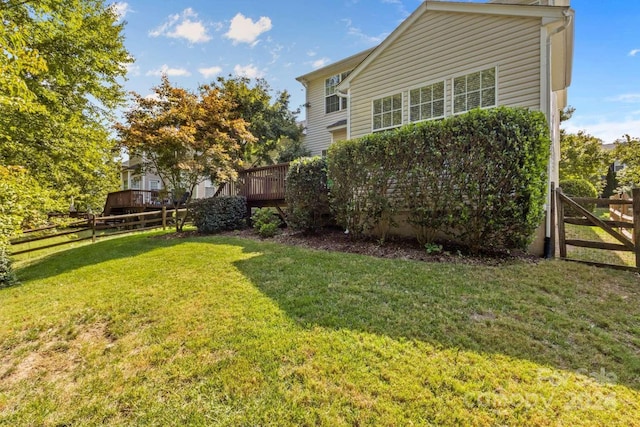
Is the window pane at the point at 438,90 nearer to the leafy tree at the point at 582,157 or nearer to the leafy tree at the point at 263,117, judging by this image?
the leafy tree at the point at 263,117

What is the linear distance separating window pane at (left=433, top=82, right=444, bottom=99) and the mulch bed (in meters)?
4.15

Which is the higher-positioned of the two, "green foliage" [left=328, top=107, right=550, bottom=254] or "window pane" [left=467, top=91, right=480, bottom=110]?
"window pane" [left=467, top=91, right=480, bottom=110]

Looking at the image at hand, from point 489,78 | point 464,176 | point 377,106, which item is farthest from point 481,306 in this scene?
point 377,106

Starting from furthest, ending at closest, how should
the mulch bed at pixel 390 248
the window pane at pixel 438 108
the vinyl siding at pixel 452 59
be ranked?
→ the window pane at pixel 438 108, the vinyl siding at pixel 452 59, the mulch bed at pixel 390 248

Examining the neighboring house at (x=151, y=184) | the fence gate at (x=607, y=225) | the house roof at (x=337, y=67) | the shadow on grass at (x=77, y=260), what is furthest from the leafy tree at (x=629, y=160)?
the neighboring house at (x=151, y=184)

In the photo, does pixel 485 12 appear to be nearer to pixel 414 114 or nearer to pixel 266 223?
pixel 414 114

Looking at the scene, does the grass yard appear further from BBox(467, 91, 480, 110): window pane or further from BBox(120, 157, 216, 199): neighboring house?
BBox(120, 157, 216, 199): neighboring house

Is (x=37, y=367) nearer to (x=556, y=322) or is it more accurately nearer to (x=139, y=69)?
(x=556, y=322)

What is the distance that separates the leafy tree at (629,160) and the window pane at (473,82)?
1031cm

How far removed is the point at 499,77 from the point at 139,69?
13413 millimetres

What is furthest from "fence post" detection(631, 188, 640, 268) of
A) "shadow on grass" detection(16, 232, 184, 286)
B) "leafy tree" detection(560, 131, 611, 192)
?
"leafy tree" detection(560, 131, 611, 192)

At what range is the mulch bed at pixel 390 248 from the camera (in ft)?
18.0

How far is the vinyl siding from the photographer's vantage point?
648 centimetres

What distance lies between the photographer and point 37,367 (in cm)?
316
